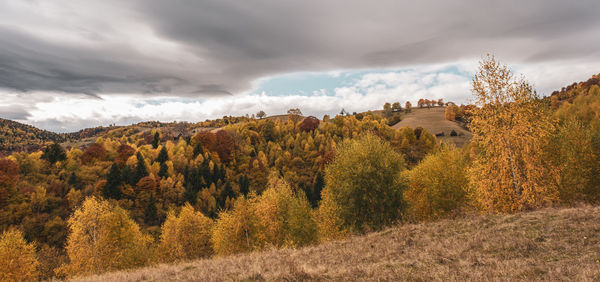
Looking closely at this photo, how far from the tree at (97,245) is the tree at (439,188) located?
49.9 meters

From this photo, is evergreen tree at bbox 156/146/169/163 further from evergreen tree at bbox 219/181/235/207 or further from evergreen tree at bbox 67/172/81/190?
evergreen tree at bbox 219/181/235/207

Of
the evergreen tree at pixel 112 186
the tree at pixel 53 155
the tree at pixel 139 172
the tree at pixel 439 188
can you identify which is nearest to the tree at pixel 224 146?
the tree at pixel 139 172

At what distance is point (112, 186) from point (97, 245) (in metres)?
77.9

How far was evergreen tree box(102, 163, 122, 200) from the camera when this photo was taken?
110 metres

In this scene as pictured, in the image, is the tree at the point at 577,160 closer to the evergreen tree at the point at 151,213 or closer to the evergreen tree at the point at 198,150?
the evergreen tree at the point at 151,213

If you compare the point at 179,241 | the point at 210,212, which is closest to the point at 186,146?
the point at 210,212

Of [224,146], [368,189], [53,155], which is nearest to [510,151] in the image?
[368,189]

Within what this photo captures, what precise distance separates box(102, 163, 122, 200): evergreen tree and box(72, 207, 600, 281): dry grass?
114 m

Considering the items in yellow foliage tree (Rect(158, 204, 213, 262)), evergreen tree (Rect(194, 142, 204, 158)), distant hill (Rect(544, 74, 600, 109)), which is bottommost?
yellow foliage tree (Rect(158, 204, 213, 262))

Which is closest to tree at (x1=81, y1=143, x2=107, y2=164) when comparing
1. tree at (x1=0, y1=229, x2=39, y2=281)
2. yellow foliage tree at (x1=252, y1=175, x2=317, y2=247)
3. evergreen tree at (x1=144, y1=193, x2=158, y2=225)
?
evergreen tree at (x1=144, y1=193, x2=158, y2=225)

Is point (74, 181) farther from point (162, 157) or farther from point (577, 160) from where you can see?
point (577, 160)

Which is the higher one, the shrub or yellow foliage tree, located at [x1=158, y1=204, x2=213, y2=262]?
the shrub

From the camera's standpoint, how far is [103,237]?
47.0m

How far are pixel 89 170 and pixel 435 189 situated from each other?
5874 inches
